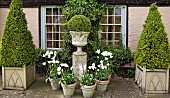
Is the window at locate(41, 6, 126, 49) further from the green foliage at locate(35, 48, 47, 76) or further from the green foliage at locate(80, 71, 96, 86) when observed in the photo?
the green foliage at locate(80, 71, 96, 86)

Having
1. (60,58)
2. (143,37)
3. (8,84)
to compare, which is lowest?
(8,84)

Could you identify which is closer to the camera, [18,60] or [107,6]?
[18,60]

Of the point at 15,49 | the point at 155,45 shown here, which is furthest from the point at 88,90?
the point at 15,49

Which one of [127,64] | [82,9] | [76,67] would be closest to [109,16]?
[82,9]

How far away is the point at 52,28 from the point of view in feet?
25.0

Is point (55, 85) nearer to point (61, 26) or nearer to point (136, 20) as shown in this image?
point (61, 26)

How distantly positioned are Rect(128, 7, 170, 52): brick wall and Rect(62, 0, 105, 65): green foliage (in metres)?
0.86

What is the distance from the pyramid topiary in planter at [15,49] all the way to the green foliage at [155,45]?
258 cm

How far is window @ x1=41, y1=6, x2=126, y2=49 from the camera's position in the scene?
7.43 m

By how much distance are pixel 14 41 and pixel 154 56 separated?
3.03m

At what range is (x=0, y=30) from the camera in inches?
302

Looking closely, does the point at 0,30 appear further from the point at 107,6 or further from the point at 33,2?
the point at 107,6

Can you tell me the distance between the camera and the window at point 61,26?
7434 millimetres

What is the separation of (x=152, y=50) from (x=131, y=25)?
5.99 feet
